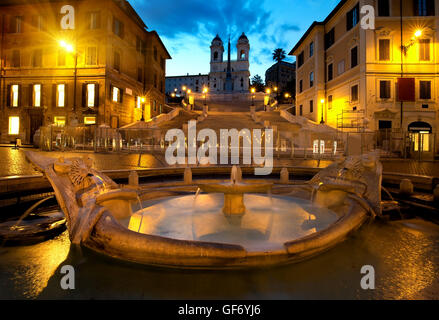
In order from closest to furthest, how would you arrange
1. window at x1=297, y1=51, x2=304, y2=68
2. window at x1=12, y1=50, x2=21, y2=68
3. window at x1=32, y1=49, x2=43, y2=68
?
window at x1=32, y1=49, x2=43, y2=68 → window at x1=12, y1=50, x2=21, y2=68 → window at x1=297, y1=51, x2=304, y2=68

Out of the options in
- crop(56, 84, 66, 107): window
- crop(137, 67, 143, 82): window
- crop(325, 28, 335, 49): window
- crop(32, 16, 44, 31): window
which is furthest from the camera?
crop(137, 67, 143, 82): window

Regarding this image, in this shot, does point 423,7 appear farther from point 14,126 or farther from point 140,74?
point 14,126

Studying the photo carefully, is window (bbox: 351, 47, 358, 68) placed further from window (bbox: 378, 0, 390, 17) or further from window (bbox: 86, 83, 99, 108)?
window (bbox: 86, 83, 99, 108)

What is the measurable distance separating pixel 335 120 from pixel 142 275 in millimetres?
28325

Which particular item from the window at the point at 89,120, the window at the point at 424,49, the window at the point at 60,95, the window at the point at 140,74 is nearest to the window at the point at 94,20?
the window at the point at 60,95

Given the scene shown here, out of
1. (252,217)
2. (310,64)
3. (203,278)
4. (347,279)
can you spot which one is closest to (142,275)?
(203,278)

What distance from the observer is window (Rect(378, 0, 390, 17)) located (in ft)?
74.2

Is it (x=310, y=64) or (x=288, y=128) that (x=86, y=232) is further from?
(x=310, y=64)

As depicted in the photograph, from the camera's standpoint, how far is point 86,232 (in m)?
3.24

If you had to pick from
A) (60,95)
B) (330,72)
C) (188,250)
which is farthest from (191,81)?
(188,250)

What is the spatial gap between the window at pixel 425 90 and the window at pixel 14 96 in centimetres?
4205

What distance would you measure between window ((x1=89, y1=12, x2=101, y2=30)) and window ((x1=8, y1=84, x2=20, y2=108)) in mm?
11285

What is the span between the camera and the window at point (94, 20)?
27.0 meters

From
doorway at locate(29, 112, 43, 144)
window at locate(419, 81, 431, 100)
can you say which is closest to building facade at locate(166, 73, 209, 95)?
doorway at locate(29, 112, 43, 144)
